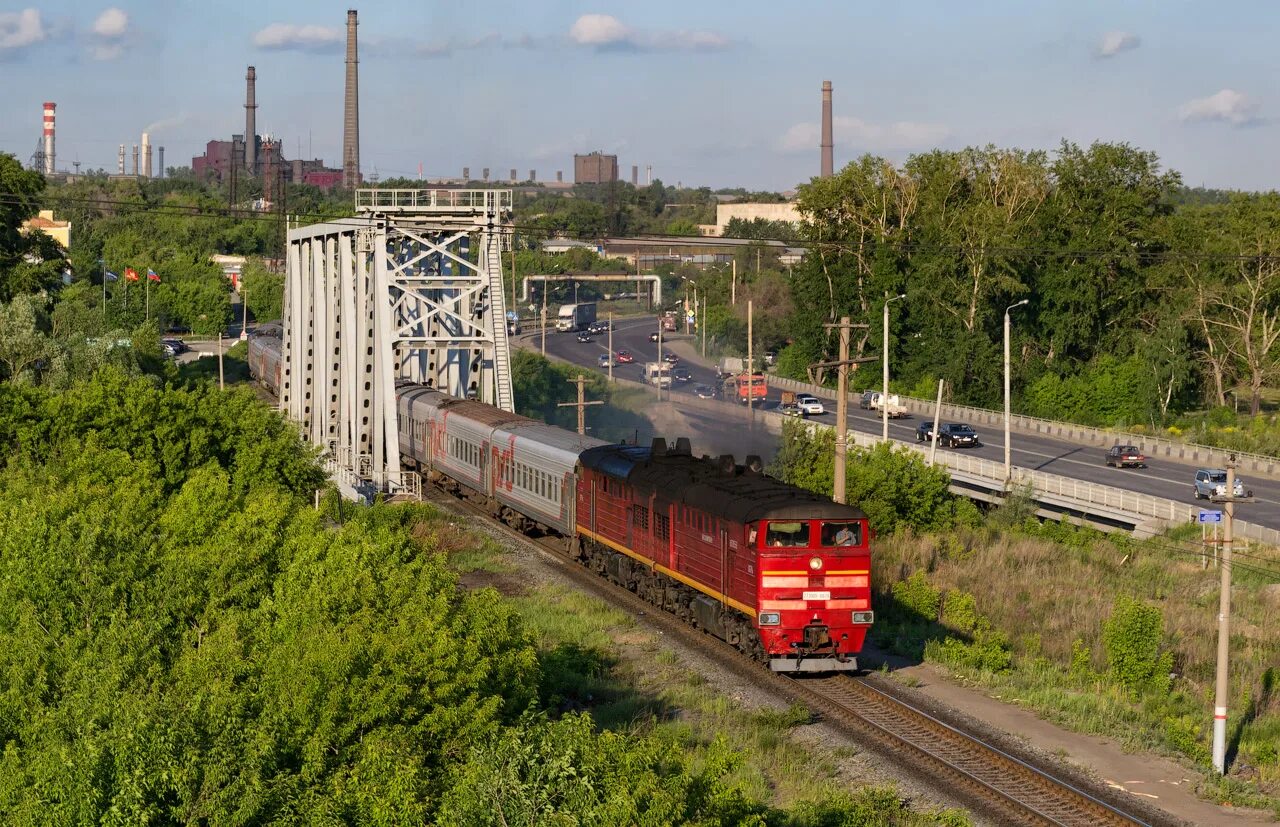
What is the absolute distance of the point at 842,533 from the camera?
26062 millimetres

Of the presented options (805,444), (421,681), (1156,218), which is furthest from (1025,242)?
(421,681)

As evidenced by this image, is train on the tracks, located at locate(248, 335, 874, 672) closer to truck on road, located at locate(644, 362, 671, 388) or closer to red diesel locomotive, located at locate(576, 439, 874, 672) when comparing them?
red diesel locomotive, located at locate(576, 439, 874, 672)

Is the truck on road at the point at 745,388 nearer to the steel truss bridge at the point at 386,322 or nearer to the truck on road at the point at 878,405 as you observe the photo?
the truck on road at the point at 878,405

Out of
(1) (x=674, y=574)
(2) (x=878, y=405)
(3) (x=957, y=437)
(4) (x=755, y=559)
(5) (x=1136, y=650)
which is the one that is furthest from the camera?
(2) (x=878, y=405)

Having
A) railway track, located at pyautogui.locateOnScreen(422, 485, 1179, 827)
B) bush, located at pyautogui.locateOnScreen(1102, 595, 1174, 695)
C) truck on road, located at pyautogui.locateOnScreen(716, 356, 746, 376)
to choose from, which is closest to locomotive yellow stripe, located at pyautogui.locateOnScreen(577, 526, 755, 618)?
railway track, located at pyautogui.locateOnScreen(422, 485, 1179, 827)

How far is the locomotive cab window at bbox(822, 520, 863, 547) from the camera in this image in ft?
85.1

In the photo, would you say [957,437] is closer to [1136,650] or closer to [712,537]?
[1136,650]

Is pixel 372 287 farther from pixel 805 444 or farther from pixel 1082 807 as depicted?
pixel 1082 807

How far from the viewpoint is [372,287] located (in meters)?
52.7

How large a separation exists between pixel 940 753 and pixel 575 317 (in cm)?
12096

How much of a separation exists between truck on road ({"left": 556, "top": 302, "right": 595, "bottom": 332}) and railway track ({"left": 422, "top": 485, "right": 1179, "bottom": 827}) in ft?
365

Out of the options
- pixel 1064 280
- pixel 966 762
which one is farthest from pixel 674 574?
pixel 1064 280

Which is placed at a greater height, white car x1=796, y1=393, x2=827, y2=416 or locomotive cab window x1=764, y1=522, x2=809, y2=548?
locomotive cab window x1=764, y1=522, x2=809, y2=548

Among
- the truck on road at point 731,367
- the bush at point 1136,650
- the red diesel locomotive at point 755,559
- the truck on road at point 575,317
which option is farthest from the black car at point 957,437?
the truck on road at point 575,317
